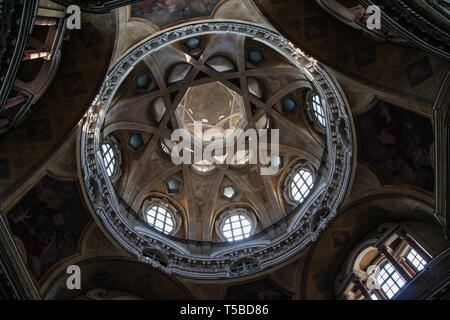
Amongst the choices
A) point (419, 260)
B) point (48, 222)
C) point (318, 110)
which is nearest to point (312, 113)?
point (318, 110)

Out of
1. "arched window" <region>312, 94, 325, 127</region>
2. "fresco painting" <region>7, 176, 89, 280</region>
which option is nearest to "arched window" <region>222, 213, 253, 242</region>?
"arched window" <region>312, 94, 325, 127</region>

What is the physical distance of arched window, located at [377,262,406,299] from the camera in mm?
16047

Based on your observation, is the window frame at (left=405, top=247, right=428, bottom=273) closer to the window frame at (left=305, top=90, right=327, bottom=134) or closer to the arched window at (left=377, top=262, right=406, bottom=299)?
the arched window at (left=377, top=262, right=406, bottom=299)

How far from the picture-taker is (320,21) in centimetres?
1569

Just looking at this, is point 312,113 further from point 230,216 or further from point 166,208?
point 166,208

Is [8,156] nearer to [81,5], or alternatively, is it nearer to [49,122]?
[49,122]

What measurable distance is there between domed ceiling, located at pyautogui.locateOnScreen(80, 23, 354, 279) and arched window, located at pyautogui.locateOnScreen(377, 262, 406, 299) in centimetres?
269

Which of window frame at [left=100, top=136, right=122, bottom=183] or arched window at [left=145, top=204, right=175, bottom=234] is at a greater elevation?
window frame at [left=100, top=136, right=122, bottom=183]

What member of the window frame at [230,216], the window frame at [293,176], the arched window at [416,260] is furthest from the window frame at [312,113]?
the arched window at [416,260]

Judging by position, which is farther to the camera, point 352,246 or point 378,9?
point 352,246

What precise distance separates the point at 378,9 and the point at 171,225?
14.9m

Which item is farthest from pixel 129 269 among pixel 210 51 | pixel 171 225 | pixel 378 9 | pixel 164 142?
pixel 378 9
